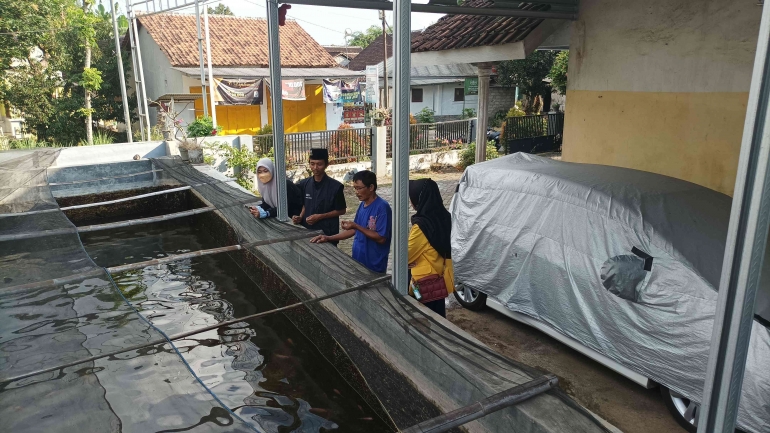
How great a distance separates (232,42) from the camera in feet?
75.5

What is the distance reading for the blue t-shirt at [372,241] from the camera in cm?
438

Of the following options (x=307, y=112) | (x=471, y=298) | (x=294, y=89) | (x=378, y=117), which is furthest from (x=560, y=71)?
(x=471, y=298)

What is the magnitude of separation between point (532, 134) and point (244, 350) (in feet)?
50.7

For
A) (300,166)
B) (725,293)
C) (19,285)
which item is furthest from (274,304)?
(300,166)

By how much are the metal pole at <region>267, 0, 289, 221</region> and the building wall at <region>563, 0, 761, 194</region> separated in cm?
405

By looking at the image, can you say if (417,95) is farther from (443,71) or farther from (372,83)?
(372,83)

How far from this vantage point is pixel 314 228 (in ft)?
18.7

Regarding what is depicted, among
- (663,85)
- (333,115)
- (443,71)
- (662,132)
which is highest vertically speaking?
(443,71)

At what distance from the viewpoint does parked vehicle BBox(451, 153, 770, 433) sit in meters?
3.61

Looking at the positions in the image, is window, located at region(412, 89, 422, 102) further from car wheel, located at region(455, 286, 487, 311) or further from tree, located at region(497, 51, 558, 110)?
car wheel, located at region(455, 286, 487, 311)

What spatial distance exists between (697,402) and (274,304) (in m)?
3.69

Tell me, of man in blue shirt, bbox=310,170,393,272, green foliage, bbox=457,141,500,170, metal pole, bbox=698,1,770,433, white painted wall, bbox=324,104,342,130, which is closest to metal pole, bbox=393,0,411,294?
man in blue shirt, bbox=310,170,393,272

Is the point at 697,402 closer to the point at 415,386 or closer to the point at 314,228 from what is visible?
the point at 415,386

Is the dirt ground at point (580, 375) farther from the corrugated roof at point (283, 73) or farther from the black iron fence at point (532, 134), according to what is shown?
the corrugated roof at point (283, 73)
